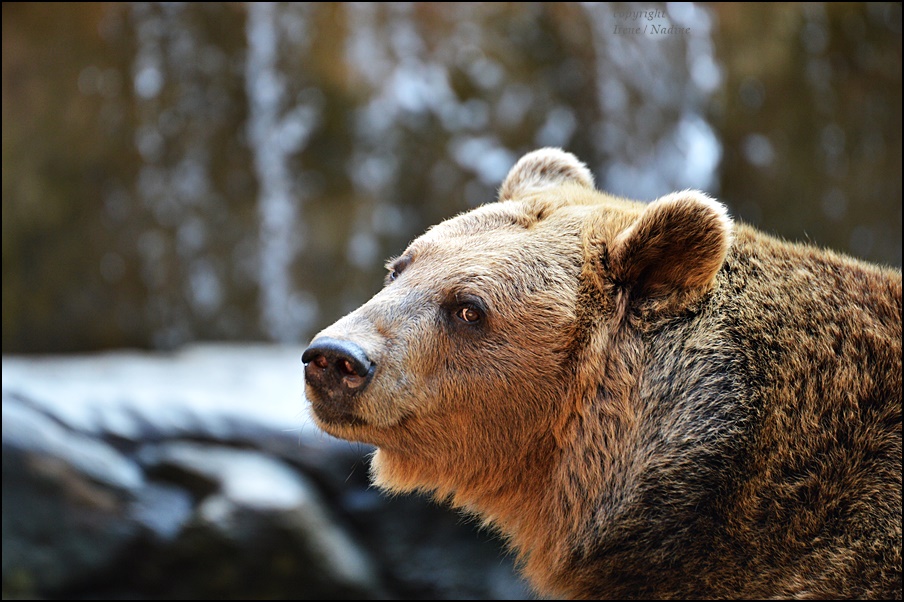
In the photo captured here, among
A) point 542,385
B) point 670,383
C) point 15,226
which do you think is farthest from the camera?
point 15,226

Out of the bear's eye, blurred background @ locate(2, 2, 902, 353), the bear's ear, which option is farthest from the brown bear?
blurred background @ locate(2, 2, 902, 353)

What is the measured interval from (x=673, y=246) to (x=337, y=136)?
9.13m

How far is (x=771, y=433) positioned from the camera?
10.5ft

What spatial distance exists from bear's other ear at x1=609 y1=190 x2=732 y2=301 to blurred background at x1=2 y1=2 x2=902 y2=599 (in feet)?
20.2

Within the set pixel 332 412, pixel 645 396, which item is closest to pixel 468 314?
pixel 332 412

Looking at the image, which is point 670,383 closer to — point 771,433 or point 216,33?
point 771,433

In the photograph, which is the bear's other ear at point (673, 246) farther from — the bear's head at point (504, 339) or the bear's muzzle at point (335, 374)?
the bear's muzzle at point (335, 374)

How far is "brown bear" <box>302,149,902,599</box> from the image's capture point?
10.3 ft

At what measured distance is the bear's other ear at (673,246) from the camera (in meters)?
3.31

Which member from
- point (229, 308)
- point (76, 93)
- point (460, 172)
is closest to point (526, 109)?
point (460, 172)

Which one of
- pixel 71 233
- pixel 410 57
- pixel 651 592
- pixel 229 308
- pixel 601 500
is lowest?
pixel 229 308

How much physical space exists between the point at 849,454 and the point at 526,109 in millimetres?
9508

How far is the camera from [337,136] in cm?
1191

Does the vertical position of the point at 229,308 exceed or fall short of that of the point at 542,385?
it falls short
